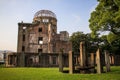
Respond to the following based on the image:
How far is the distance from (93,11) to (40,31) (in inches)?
1157

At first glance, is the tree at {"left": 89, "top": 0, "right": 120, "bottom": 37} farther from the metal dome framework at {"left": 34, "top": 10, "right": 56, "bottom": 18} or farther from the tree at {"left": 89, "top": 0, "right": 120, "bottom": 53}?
the metal dome framework at {"left": 34, "top": 10, "right": 56, "bottom": 18}

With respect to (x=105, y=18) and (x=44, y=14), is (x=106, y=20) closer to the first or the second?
(x=105, y=18)

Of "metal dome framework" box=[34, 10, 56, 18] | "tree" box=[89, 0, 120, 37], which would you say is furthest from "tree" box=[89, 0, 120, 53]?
"metal dome framework" box=[34, 10, 56, 18]

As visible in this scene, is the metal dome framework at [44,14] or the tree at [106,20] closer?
the tree at [106,20]

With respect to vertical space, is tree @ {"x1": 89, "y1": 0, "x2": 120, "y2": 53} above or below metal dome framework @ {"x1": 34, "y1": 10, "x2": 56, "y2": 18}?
below

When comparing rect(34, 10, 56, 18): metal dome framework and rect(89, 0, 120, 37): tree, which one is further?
rect(34, 10, 56, 18): metal dome framework

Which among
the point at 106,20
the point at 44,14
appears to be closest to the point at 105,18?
the point at 106,20

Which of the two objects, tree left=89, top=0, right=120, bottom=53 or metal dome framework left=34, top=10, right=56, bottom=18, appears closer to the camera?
Answer: tree left=89, top=0, right=120, bottom=53

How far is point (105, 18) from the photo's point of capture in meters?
21.1

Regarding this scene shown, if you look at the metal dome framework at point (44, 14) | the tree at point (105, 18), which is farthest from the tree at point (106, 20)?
the metal dome framework at point (44, 14)

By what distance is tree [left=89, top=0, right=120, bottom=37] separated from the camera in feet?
69.7

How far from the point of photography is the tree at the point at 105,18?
2125cm

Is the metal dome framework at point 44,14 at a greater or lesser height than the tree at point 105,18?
greater

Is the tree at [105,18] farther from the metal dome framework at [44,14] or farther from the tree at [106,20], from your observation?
the metal dome framework at [44,14]
